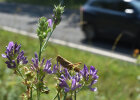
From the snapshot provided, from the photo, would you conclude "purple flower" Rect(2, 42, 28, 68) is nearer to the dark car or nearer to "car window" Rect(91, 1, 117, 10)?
the dark car

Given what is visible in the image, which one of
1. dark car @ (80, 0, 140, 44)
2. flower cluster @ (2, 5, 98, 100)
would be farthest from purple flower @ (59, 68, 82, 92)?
dark car @ (80, 0, 140, 44)


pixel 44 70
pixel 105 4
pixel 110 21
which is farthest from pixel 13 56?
pixel 105 4

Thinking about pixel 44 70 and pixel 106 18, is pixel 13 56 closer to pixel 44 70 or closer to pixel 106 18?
pixel 44 70

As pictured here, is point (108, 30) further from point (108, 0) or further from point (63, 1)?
point (63, 1)

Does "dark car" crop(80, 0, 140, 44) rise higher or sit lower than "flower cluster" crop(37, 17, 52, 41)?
lower

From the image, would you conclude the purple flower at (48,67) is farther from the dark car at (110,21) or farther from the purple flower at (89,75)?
the dark car at (110,21)

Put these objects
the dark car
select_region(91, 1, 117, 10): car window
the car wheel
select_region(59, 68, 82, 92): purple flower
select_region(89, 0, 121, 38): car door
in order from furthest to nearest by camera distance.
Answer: the car wheel, select_region(89, 0, 121, 38): car door, select_region(91, 1, 117, 10): car window, the dark car, select_region(59, 68, 82, 92): purple flower

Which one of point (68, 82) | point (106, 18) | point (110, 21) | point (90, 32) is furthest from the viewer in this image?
point (90, 32)
